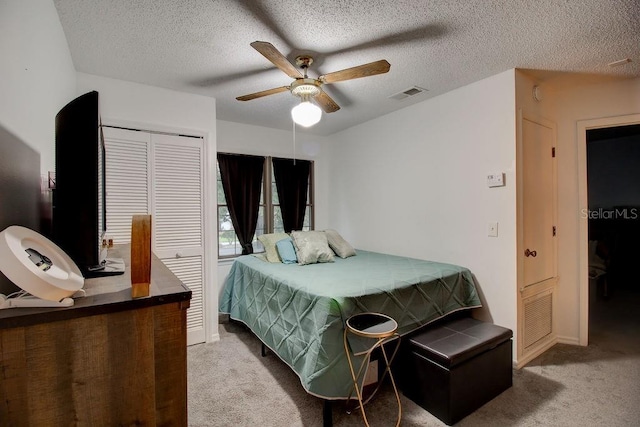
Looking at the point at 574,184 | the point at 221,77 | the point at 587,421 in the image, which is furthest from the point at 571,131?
the point at 221,77

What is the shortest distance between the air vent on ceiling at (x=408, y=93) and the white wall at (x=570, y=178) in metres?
1.20

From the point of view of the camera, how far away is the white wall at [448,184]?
8.19 feet

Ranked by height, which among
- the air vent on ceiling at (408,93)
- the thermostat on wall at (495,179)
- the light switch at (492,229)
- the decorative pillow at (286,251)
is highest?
the air vent on ceiling at (408,93)

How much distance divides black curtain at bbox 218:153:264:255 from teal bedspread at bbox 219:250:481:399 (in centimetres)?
80

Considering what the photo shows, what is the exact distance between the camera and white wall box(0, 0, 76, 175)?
1024 millimetres

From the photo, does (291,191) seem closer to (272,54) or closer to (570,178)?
(272,54)

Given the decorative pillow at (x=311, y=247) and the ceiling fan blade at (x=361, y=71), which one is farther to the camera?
the decorative pillow at (x=311, y=247)

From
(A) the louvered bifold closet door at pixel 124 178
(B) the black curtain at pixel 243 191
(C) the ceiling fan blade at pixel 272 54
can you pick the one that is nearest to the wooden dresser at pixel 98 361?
(C) the ceiling fan blade at pixel 272 54

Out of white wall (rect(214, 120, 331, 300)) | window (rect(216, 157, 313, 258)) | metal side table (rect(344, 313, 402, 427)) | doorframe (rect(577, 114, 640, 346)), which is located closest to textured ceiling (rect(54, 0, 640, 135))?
doorframe (rect(577, 114, 640, 346))

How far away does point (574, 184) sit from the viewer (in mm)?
2840

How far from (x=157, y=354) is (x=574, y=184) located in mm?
3666

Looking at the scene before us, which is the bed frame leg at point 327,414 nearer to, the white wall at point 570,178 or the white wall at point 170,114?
the white wall at point 170,114

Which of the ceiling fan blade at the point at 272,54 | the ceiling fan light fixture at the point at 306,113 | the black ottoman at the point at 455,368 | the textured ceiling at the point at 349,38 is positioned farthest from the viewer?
the ceiling fan light fixture at the point at 306,113

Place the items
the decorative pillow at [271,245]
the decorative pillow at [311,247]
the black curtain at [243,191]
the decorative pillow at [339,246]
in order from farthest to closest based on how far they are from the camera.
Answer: the black curtain at [243,191] < the decorative pillow at [339,246] < the decorative pillow at [271,245] < the decorative pillow at [311,247]
